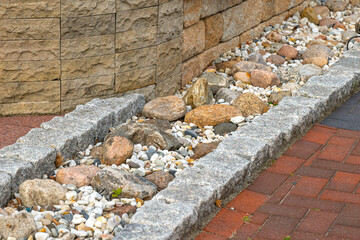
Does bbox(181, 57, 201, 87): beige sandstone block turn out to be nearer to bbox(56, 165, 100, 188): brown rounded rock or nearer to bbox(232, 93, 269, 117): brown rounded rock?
bbox(232, 93, 269, 117): brown rounded rock

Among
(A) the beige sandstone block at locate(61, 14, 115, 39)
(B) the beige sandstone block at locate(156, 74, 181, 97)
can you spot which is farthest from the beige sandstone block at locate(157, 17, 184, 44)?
(A) the beige sandstone block at locate(61, 14, 115, 39)

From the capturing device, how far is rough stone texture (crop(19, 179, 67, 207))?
3.53m

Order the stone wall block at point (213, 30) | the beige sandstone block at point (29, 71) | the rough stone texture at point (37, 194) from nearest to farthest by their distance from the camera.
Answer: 1. the rough stone texture at point (37, 194)
2. the beige sandstone block at point (29, 71)
3. the stone wall block at point (213, 30)

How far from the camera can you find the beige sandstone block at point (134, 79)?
16.8ft

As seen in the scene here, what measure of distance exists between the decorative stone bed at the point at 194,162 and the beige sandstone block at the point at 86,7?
0.73 m

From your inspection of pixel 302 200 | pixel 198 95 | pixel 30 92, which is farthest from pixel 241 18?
pixel 302 200

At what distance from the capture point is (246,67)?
6426 millimetres

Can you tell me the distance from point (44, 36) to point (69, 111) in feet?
Result: 2.24

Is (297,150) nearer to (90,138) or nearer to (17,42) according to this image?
(90,138)

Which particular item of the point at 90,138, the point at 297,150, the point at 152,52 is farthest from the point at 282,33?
the point at 90,138

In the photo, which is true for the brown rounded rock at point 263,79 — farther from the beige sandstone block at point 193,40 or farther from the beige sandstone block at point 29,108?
the beige sandstone block at point 29,108

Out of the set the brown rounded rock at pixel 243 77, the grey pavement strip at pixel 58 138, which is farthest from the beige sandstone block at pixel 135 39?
the brown rounded rock at pixel 243 77

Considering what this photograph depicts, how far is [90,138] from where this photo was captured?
4.42 metres

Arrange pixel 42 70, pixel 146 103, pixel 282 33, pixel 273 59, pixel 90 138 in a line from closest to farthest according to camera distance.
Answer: pixel 90 138
pixel 42 70
pixel 146 103
pixel 273 59
pixel 282 33
